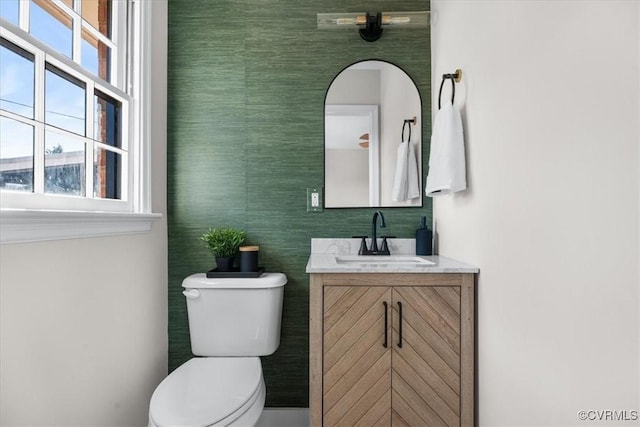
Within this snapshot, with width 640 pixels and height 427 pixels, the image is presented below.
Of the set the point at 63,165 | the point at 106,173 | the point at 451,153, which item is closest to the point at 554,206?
the point at 451,153

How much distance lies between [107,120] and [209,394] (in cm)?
126

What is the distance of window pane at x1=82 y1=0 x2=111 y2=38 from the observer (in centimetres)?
154

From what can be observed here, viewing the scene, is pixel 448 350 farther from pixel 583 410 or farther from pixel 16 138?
pixel 16 138

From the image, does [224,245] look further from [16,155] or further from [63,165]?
[16,155]

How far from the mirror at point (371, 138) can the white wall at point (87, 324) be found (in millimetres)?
953

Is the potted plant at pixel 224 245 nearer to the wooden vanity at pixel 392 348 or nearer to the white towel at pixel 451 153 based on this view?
the wooden vanity at pixel 392 348

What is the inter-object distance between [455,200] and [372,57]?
0.96 metres

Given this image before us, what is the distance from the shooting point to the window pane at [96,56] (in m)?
1.51

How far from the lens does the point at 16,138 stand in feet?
3.74

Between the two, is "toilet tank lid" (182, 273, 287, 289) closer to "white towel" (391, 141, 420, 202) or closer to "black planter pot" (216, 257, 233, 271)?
"black planter pot" (216, 257, 233, 271)

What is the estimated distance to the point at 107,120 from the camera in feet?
5.57

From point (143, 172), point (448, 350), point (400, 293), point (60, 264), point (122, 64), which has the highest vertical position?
point (122, 64)

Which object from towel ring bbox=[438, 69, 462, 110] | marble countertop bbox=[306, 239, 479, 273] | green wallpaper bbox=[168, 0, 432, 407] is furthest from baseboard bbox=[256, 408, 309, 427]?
towel ring bbox=[438, 69, 462, 110]

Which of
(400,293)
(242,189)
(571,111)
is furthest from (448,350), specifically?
(242,189)
